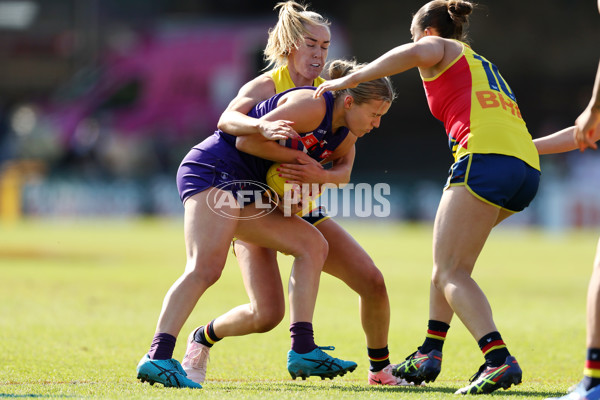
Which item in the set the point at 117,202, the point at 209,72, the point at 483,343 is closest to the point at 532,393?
the point at 483,343

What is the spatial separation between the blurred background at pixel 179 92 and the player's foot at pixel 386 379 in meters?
18.9

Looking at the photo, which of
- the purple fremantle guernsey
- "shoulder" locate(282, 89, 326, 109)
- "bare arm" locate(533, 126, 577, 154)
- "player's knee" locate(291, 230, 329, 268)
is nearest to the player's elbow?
the purple fremantle guernsey

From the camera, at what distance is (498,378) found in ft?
15.9

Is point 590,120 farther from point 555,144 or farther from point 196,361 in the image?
point 196,361

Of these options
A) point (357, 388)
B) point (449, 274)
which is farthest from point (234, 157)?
point (357, 388)

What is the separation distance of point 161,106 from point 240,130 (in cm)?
2587

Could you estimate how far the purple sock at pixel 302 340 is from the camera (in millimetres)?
5348

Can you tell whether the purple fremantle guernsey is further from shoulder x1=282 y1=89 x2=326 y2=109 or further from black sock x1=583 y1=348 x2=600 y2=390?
black sock x1=583 y1=348 x2=600 y2=390

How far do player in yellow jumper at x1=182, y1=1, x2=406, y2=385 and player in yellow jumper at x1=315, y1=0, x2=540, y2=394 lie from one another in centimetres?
51

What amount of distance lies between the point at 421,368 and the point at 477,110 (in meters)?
1.57

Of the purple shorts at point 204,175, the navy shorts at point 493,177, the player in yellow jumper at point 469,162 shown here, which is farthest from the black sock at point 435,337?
the purple shorts at point 204,175

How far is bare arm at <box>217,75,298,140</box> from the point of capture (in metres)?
5.03

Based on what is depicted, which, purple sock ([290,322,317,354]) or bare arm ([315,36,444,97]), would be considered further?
purple sock ([290,322,317,354])

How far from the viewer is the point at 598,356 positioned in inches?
174
